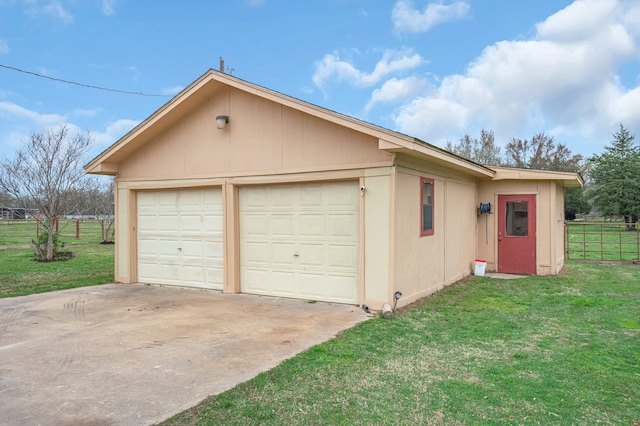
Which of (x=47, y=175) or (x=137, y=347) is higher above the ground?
(x=47, y=175)

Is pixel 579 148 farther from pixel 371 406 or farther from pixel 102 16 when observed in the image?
pixel 371 406

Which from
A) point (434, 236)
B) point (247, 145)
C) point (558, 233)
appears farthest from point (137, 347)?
point (558, 233)

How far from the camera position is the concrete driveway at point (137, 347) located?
11.2ft

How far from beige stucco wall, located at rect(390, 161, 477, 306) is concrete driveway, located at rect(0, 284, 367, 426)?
4.08 ft

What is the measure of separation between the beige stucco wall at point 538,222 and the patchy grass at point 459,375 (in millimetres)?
3672

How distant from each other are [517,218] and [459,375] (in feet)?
25.4

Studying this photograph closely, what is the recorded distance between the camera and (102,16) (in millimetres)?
13492

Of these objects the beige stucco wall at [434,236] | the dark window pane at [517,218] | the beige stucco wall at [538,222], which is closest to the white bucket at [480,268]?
the beige stucco wall at [434,236]

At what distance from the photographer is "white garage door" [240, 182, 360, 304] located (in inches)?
278

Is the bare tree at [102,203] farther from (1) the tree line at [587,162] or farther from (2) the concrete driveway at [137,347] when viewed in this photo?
(1) the tree line at [587,162]

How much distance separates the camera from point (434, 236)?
8133 millimetres

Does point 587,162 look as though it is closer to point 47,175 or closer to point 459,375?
point 47,175

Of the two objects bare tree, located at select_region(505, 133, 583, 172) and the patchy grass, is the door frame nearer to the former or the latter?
the patchy grass

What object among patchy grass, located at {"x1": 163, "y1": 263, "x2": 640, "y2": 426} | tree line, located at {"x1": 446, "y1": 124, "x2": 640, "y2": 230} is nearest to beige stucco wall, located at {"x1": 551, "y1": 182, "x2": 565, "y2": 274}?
patchy grass, located at {"x1": 163, "y1": 263, "x2": 640, "y2": 426}
